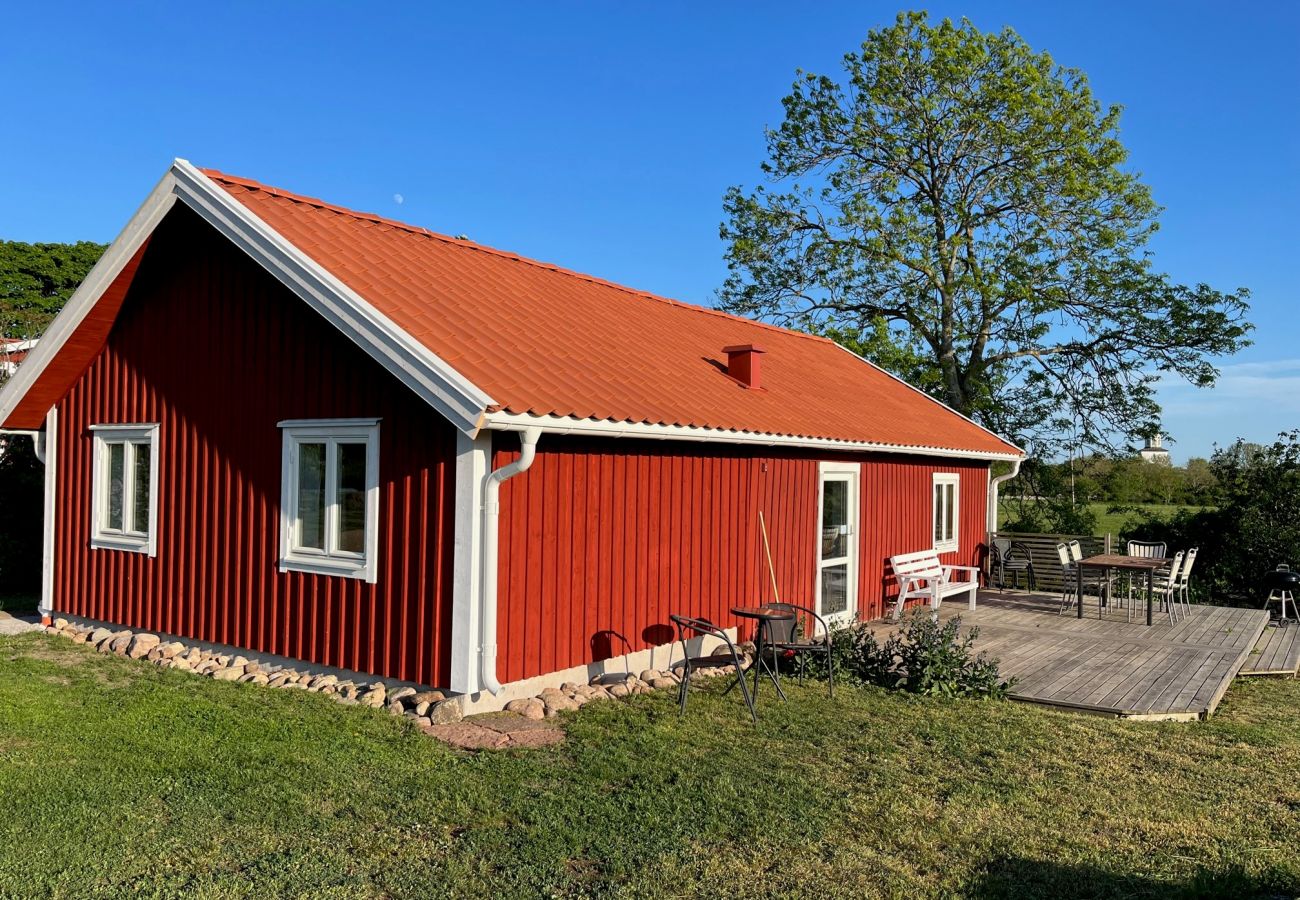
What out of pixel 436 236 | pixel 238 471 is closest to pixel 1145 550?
pixel 436 236

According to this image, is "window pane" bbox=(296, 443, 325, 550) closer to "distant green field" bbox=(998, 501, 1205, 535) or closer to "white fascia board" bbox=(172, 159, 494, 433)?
"white fascia board" bbox=(172, 159, 494, 433)

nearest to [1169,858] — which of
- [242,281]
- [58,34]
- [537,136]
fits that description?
[242,281]

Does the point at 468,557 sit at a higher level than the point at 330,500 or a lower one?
lower

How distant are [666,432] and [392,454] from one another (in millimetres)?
2212

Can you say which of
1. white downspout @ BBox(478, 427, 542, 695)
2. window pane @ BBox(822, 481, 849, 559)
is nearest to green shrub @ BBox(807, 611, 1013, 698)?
window pane @ BBox(822, 481, 849, 559)

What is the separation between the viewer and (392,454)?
758cm

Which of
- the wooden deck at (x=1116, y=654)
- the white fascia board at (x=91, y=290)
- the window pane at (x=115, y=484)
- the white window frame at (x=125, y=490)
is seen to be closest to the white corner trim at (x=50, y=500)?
the white fascia board at (x=91, y=290)

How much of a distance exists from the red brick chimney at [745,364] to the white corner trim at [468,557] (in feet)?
16.2

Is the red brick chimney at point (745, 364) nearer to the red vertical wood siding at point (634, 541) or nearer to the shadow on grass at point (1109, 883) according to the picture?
the red vertical wood siding at point (634, 541)

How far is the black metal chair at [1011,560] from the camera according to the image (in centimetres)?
1684

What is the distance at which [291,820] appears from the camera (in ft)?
16.1

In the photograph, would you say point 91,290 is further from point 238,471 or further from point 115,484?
point 238,471

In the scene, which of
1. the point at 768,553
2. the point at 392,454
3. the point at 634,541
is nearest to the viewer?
the point at 392,454

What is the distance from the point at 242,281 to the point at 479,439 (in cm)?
340
